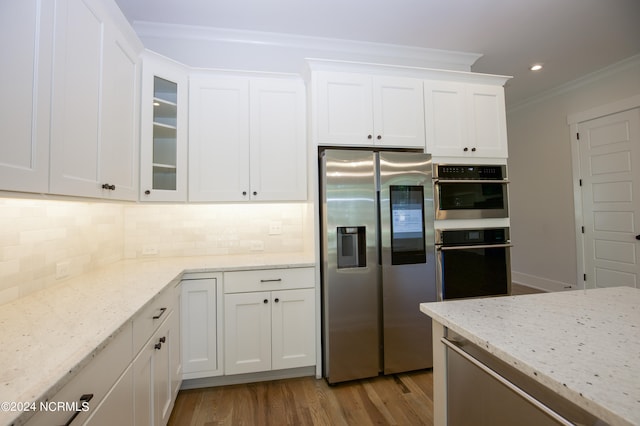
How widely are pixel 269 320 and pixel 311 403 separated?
62cm

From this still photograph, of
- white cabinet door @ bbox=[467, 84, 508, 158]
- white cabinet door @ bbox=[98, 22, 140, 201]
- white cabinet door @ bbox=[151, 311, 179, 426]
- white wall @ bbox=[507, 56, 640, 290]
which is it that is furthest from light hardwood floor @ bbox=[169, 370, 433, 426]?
white wall @ bbox=[507, 56, 640, 290]

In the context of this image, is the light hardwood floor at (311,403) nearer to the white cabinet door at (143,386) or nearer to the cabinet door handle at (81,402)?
the white cabinet door at (143,386)

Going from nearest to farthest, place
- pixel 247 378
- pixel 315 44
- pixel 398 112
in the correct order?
1. pixel 247 378
2. pixel 398 112
3. pixel 315 44

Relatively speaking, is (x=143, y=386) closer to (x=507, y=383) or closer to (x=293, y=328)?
(x=293, y=328)

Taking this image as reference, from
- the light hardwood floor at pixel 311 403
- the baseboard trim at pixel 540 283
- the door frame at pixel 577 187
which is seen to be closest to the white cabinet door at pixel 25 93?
the light hardwood floor at pixel 311 403

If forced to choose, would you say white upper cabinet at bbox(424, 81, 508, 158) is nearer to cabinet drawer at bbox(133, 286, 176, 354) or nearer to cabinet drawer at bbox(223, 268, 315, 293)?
cabinet drawer at bbox(223, 268, 315, 293)

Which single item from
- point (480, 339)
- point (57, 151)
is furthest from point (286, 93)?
point (480, 339)

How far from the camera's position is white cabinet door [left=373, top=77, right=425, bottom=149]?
235 cm

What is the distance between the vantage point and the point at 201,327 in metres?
2.01

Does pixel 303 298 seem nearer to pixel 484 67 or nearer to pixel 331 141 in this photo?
pixel 331 141

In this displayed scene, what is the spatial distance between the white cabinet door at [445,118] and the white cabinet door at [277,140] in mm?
1099

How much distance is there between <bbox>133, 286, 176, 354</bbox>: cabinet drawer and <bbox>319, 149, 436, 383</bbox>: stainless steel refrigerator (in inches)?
41.2

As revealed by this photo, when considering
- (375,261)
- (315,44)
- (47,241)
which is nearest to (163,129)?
(47,241)

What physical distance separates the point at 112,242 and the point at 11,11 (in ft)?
5.40
